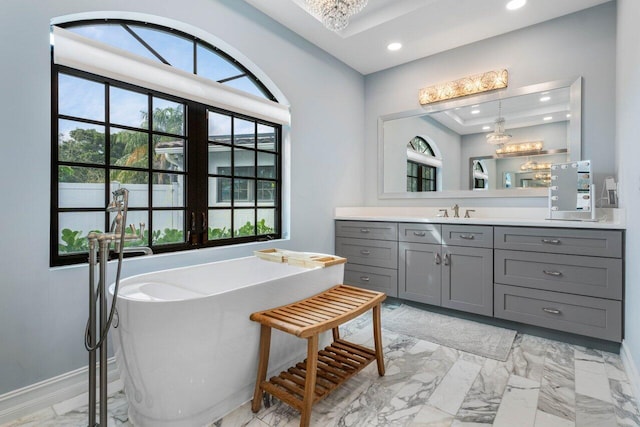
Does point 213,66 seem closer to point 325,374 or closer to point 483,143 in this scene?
point 325,374

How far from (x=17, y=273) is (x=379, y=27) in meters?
3.18

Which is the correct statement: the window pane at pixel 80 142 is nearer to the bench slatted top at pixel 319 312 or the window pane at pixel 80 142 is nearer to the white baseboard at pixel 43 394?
the white baseboard at pixel 43 394

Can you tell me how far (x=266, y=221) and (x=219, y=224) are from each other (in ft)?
1.69

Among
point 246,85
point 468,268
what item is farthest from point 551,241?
point 246,85

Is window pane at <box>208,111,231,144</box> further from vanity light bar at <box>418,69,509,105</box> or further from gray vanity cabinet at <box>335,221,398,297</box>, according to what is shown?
vanity light bar at <box>418,69,509,105</box>

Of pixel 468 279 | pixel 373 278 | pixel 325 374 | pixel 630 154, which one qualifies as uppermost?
pixel 630 154

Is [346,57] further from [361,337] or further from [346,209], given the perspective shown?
[361,337]

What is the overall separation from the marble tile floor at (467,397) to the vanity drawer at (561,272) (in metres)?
0.46

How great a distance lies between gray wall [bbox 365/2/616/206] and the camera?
2645 mm

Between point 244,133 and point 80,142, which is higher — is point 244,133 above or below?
above

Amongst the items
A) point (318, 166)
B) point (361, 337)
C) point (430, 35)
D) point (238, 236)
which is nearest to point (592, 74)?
point (430, 35)

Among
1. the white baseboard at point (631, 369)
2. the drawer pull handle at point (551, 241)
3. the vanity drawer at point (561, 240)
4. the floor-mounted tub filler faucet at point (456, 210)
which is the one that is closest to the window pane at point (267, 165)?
the floor-mounted tub filler faucet at point (456, 210)

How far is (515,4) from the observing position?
2652 millimetres

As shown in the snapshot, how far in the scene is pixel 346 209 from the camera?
3.79m
